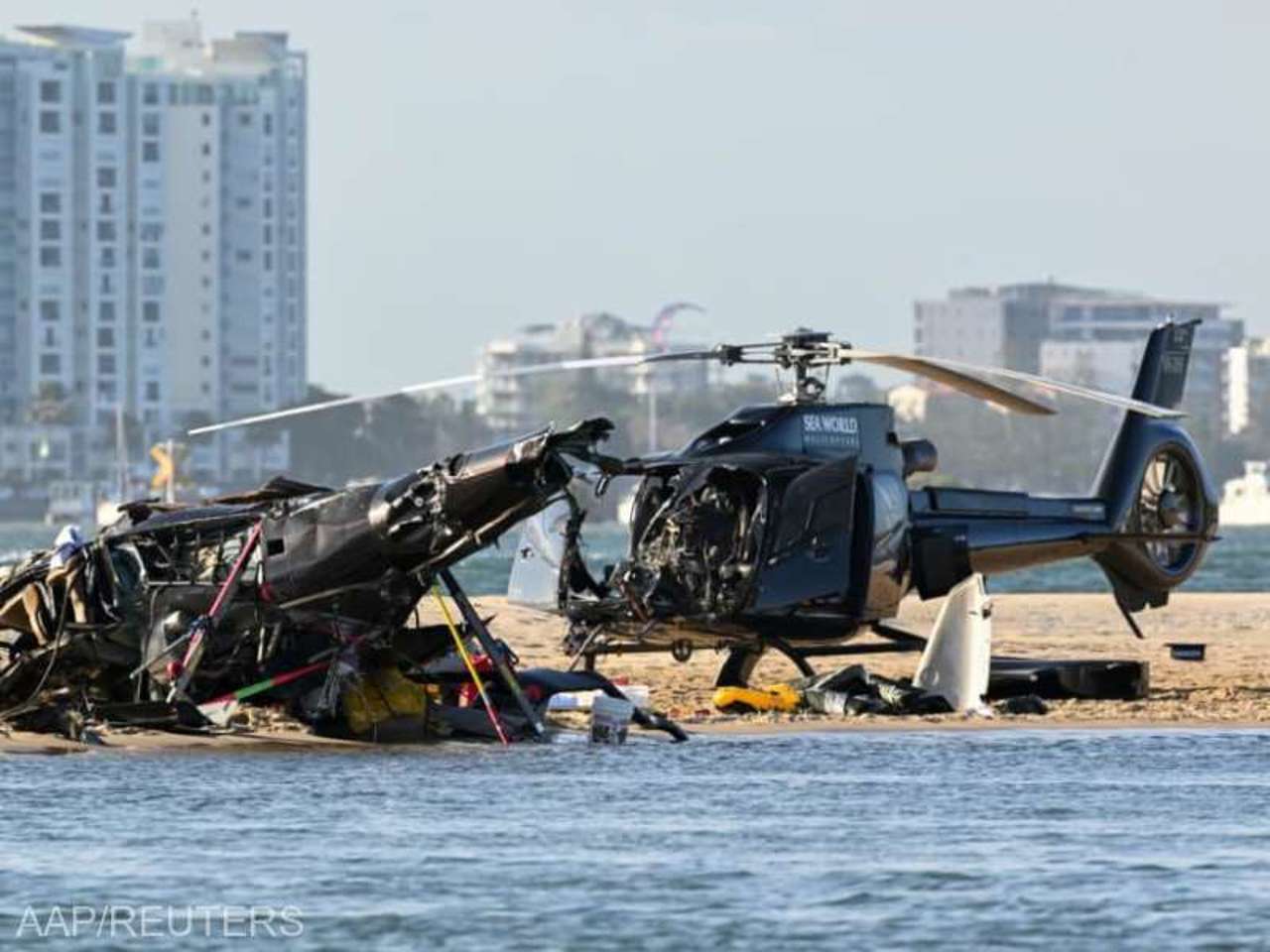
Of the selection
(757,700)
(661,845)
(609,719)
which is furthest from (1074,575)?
(661,845)

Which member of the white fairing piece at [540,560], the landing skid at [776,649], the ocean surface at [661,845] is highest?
the white fairing piece at [540,560]

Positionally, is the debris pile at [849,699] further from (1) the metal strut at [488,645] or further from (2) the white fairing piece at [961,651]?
(1) the metal strut at [488,645]

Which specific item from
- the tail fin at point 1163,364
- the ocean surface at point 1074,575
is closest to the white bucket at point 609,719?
the tail fin at point 1163,364

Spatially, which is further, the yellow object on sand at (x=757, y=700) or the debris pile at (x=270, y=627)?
the yellow object on sand at (x=757, y=700)

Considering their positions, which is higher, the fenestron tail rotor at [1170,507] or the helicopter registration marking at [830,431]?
the helicopter registration marking at [830,431]

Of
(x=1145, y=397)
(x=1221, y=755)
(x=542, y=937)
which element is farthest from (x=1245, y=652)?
(x=542, y=937)

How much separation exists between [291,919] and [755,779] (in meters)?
6.90

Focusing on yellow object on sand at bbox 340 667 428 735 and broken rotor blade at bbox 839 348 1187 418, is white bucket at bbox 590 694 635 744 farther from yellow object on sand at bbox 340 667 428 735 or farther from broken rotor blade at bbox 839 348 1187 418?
broken rotor blade at bbox 839 348 1187 418

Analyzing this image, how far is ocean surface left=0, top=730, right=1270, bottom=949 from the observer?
1864 cm

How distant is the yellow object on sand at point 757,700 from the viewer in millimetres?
30062

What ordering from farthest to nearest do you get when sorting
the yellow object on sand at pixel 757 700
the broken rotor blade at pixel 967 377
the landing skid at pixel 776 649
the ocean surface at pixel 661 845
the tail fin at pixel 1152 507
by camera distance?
the tail fin at pixel 1152 507, the yellow object on sand at pixel 757 700, the landing skid at pixel 776 649, the broken rotor blade at pixel 967 377, the ocean surface at pixel 661 845

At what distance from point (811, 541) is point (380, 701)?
4012 mm

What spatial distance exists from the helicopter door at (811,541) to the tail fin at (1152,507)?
4925 mm

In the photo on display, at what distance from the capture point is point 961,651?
29594 millimetres
